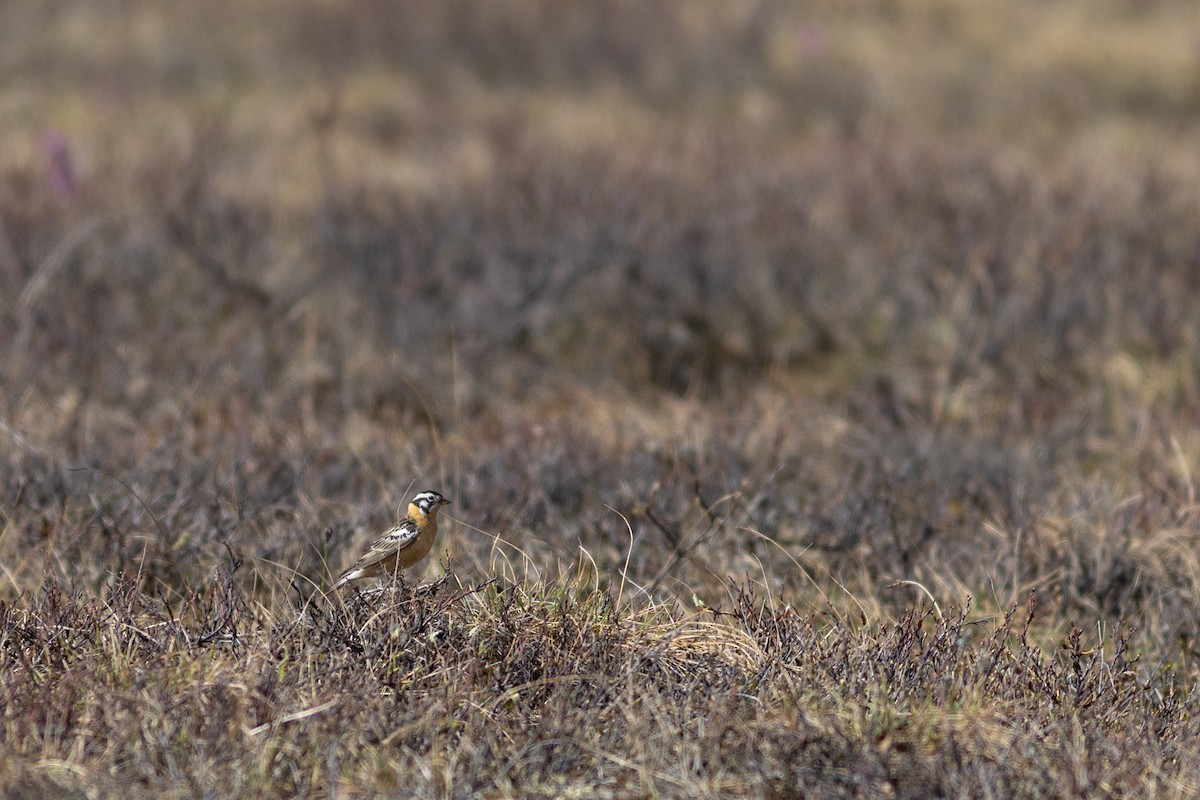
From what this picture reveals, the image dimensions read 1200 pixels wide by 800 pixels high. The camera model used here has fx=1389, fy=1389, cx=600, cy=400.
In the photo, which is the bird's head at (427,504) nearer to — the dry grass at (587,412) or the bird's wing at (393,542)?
the bird's wing at (393,542)

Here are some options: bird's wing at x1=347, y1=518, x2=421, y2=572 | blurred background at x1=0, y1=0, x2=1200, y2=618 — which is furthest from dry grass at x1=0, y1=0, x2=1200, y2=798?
bird's wing at x1=347, y1=518, x2=421, y2=572

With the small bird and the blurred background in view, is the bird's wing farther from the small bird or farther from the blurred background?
the blurred background

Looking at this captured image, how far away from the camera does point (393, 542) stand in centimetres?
381

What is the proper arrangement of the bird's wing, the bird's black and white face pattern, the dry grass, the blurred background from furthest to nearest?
the blurred background
the bird's black and white face pattern
the bird's wing
the dry grass

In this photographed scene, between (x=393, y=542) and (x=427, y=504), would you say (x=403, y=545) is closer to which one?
(x=393, y=542)

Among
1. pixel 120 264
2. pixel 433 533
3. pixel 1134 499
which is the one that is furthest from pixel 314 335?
pixel 1134 499

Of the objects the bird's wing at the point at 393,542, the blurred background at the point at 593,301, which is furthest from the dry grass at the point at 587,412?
the bird's wing at the point at 393,542

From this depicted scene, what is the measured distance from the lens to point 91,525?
4457mm

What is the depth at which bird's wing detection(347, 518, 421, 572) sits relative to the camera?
12.4 feet

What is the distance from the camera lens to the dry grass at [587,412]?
A: 3.12m

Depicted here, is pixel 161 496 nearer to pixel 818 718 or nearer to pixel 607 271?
pixel 818 718

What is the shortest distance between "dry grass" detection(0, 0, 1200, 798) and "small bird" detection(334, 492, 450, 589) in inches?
5.2

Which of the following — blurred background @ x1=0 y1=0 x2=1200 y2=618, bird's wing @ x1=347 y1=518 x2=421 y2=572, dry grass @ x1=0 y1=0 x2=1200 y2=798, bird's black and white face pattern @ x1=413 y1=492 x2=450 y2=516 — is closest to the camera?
dry grass @ x1=0 y1=0 x2=1200 y2=798

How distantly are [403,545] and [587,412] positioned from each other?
2852mm
